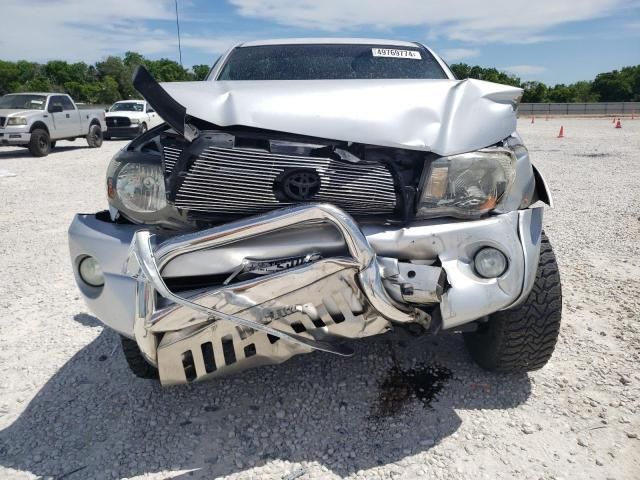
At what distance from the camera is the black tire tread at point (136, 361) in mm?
2477

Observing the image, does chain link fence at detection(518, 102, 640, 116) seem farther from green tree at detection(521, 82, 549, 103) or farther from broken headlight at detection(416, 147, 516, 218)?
broken headlight at detection(416, 147, 516, 218)

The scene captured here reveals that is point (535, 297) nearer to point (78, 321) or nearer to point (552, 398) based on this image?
point (552, 398)

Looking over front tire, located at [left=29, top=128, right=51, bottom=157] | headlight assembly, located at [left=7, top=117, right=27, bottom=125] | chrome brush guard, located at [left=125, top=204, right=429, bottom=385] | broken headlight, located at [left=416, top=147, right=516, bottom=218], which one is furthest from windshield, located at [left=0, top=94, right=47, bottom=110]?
broken headlight, located at [left=416, top=147, right=516, bottom=218]

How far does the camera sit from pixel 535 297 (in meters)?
2.36

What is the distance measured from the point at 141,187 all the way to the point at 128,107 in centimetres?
1818

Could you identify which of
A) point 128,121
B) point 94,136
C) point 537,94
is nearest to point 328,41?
point 94,136

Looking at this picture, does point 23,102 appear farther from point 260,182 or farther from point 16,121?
point 260,182

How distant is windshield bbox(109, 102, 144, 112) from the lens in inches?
721

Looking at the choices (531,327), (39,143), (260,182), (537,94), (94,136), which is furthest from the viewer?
(537,94)

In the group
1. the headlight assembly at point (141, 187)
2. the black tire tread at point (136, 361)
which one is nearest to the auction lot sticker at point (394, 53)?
the headlight assembly at point (141, 187)

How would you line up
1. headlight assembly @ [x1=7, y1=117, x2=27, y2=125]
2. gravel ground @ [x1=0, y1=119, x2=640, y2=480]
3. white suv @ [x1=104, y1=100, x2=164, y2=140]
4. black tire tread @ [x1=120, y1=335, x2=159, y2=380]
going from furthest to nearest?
white suv @ [x1=104, y1=100, x2=164, y2=140]
headlight assembly @ [x1=7, y1=117, x2=27, y2=125]
black tire tread @ [x1=120, y1=335, x2=159, y2=380]
gravel ground @ [x1=0, y1=119, x2=640, y2=480]

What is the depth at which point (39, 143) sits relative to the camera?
13.3m

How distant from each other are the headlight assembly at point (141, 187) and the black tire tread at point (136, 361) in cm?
70

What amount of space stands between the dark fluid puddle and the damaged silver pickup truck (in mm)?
480
